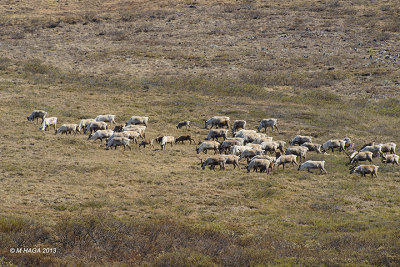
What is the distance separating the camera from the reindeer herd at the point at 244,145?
27234 mm

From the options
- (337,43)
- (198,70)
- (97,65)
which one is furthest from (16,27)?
(337,43)

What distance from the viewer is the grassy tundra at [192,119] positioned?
14.6 meters

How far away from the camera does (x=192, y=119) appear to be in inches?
1678

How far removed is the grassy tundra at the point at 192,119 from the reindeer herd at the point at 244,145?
2.85ft

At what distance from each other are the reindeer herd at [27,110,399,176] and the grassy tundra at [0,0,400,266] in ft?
2.85

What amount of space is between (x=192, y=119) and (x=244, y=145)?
36.5 feet

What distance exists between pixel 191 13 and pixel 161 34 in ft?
35.5

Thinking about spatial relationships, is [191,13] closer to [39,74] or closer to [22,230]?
[39,74]

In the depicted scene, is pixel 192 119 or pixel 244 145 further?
pixel 192 119

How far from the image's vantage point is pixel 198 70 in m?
61.5

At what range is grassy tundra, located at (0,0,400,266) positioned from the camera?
14.6 m

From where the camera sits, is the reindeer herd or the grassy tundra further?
the reindeer herd

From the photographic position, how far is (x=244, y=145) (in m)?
32.4

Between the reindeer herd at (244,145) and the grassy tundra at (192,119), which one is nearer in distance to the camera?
the grassy tundra at (192,119)
